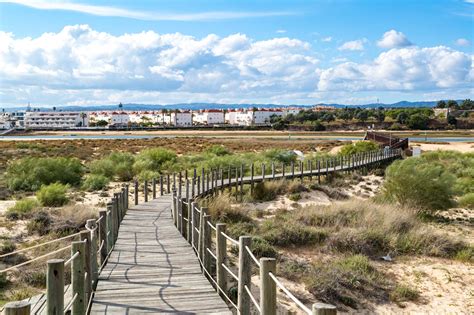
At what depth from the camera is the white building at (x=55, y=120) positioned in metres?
179

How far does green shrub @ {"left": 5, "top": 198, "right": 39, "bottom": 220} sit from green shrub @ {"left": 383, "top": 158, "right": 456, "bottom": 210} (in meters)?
14.6

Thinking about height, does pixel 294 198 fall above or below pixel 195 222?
below

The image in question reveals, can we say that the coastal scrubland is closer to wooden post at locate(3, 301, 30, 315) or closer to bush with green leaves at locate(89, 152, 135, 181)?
bush with green leaves at locate(89, 152, 135, 181)

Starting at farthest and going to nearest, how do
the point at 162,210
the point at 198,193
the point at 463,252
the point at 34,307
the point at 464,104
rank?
1. the point at 464,104
2. the point at 198,193
3. the point at 162,210
4. the point at 463,252
5. the point at 34,307

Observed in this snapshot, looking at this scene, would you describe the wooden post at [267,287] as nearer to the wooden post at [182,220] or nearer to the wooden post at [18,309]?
the wooden post at [18,309]

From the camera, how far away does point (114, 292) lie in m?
7.39

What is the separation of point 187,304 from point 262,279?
2.18 meters

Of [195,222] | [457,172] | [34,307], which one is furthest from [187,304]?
[457,172]

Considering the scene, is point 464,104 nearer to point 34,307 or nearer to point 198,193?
point 198,193

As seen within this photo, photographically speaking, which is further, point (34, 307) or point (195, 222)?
point (195, 222)

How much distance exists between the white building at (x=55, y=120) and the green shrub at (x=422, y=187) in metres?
169

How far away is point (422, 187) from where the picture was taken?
20.6 meters

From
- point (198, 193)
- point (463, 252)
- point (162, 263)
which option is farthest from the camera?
point (198, 193)

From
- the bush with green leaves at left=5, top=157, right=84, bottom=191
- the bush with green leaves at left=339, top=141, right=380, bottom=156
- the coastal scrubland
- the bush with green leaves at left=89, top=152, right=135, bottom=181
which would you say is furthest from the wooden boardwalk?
the bush with green leaves at left=339, top=141, right=380, bottom=156
